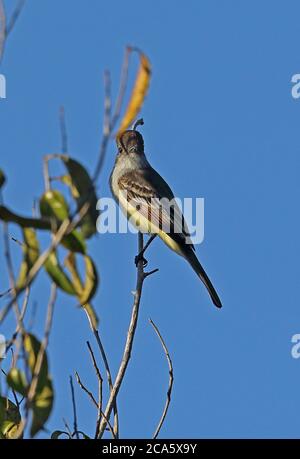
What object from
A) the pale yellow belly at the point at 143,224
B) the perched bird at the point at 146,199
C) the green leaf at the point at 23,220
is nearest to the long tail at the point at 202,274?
the perched bird at the point at 146,199

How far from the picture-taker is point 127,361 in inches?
129

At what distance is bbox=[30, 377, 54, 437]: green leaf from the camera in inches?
95.7

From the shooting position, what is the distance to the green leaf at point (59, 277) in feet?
7.98

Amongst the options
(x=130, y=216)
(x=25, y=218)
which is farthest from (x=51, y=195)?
(x=130, y=216)

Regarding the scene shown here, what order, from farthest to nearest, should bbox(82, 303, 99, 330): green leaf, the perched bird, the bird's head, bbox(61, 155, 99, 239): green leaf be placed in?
1. the bird's head
2. the perched bird
3. bbox(82, 303, 99, 330): green leaf
4. bbox(61, 155, 99, 239): green leaf

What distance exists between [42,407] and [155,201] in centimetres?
Result: 542

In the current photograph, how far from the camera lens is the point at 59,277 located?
245cm

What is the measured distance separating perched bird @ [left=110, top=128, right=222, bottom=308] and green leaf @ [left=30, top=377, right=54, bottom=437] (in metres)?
4.41

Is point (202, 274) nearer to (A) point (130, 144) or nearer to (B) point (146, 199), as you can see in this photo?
(B) point (146, 199)

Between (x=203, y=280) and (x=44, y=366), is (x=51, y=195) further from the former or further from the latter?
(x=203, y=280)

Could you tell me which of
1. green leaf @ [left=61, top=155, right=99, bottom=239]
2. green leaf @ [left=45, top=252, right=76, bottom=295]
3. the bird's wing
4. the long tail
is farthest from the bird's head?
green leaf @ [left=45, top=252, right=76, bottom=295]

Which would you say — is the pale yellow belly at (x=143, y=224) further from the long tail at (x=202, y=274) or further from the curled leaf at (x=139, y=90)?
the curled leaf at (x=139, y=90)

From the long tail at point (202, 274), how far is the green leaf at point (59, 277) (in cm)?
445

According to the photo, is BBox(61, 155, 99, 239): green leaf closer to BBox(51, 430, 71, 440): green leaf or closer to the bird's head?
BBox(51, 430, 71, 440): green leaf
